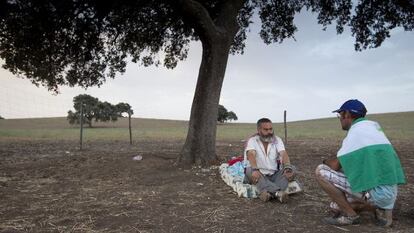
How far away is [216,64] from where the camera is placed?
12.4 meters

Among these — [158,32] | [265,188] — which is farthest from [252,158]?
[158,32]

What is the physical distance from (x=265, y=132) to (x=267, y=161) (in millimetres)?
527

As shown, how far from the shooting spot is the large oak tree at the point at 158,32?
40.6 feet

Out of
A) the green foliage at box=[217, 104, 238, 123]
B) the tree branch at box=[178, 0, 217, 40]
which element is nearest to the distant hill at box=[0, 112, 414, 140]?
the green foliage at box=[217, 104, 238, 123]

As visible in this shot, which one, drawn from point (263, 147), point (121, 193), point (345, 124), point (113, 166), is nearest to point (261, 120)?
point (263, 147)

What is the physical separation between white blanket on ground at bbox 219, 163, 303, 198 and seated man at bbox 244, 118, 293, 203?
200mm

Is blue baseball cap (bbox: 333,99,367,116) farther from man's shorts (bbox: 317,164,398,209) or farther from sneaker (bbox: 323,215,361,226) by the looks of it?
sneaker (bbox: 323,215,361,226)

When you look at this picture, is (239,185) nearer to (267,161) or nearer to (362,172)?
(267,161)

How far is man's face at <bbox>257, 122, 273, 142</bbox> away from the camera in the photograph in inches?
314

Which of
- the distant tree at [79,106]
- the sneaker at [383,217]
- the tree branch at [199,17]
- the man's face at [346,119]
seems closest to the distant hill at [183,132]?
the distant tree at [79,106]

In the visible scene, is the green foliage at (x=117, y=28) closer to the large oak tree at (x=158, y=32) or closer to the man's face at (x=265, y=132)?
the large oak tree at (x=158, y=32)

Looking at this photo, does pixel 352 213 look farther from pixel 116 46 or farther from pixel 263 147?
pixel 116 46

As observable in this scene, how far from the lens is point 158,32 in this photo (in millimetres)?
16375

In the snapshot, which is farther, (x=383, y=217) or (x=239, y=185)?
(x=239, y=185)
